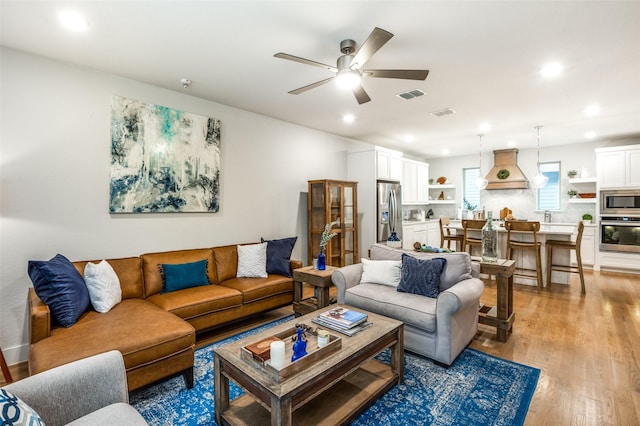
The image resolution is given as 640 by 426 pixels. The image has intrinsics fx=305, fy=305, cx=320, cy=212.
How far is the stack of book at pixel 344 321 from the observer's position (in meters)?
2.15

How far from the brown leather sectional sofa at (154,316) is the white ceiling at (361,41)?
6.30 ft

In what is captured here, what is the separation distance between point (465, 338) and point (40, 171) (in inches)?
162

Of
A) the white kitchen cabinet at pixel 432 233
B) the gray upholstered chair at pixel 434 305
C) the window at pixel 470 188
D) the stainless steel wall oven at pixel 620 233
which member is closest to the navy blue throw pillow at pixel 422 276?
the gray upholstered chair at pixel 434 305

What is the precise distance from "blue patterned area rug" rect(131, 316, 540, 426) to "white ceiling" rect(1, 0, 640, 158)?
2690 mm

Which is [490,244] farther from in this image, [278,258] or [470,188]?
[470,188]

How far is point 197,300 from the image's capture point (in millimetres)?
2875

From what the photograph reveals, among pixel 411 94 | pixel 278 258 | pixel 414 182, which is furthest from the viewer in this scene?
pixel 414 182

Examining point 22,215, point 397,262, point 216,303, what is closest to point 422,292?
point 397,262

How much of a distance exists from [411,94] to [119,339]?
3.76 metres

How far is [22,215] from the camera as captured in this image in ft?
8.70

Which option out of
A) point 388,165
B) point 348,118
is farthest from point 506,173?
point 348,118

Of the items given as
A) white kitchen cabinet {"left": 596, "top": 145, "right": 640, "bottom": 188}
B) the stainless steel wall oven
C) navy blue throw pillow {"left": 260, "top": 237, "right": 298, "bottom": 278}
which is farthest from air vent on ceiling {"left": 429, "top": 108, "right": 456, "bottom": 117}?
the stainless steel wall oven

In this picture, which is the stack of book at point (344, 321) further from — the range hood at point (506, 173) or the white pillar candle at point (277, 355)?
the range hood at point (506, 173)

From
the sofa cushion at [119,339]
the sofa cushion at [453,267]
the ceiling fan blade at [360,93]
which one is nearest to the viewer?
the sofa cushion at [119,339]
